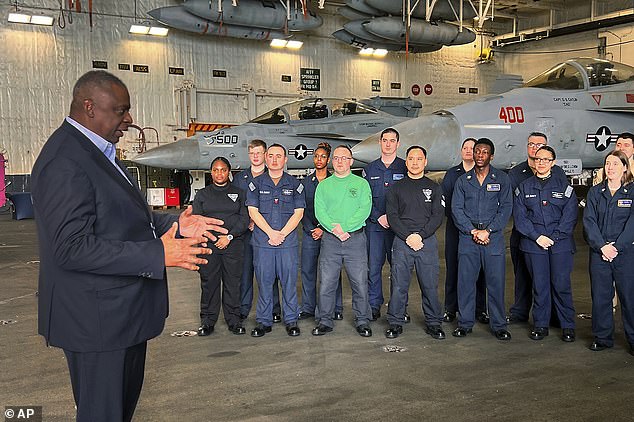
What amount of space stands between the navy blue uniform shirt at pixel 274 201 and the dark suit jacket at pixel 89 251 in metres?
3.05

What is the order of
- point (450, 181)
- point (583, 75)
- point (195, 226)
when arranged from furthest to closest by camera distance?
point (583, 75)
point (450, 181)
point (195, 226)

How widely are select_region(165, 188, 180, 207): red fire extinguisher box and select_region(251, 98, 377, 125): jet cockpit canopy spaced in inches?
211

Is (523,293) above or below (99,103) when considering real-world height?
below

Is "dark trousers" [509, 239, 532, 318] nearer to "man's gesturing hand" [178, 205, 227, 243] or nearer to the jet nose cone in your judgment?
the jet nose cone

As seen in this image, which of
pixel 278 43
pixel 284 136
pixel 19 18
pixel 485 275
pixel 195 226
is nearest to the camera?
pixel 195 226

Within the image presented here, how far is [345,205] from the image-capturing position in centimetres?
506

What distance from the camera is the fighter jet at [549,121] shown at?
Answer: 880 centimetres

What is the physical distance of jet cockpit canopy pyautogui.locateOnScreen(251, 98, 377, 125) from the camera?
13.4m

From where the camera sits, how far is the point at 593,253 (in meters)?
4.62

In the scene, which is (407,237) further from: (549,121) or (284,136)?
(284,136)

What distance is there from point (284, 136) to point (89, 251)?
1156 cm

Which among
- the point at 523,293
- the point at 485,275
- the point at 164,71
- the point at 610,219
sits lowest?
the point at 523,293

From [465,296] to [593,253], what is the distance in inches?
42.5

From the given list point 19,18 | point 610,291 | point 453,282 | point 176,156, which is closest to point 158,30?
point 19,18
